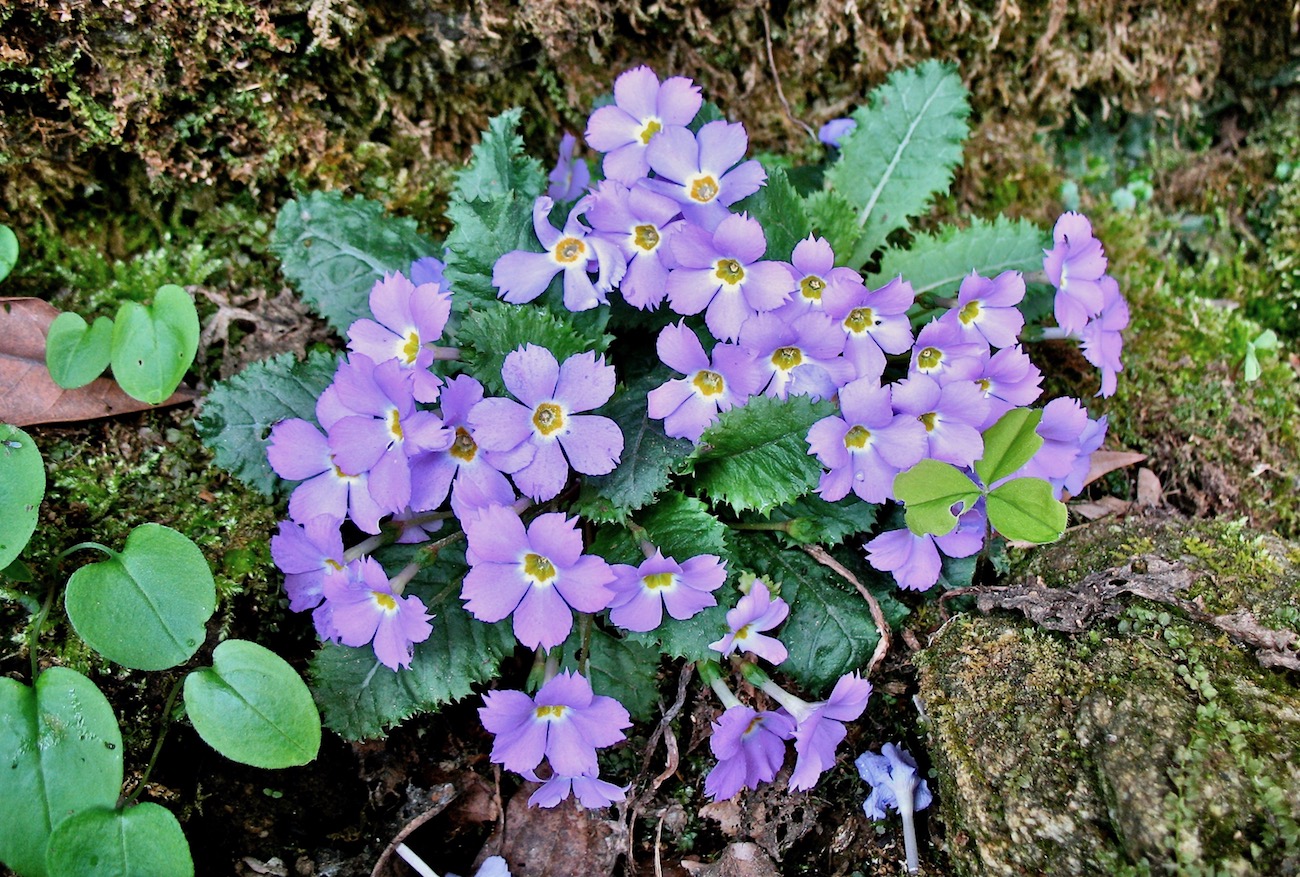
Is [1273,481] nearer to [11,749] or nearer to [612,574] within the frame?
[612,574]

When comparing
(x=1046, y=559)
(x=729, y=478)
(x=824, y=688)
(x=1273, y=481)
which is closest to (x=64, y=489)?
(x=729, y=478)

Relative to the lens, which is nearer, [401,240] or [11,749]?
[11,749]

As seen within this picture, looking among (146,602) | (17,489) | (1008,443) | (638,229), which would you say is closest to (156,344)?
(17,489)

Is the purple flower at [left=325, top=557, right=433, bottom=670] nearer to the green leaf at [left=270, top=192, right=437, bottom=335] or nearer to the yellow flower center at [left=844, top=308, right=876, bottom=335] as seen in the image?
the green leaf at [left=270, top=192, right=437, bottom=335]

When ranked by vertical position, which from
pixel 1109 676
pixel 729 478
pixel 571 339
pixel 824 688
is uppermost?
pixel 571 339

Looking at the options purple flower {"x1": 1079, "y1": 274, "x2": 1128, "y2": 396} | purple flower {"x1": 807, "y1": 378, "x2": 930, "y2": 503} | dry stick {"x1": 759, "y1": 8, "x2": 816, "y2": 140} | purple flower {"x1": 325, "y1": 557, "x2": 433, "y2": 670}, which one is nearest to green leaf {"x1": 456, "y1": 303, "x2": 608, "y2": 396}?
purple flower {"x1": 325, "y1": 557, "x2": 433, "y2": 670}
